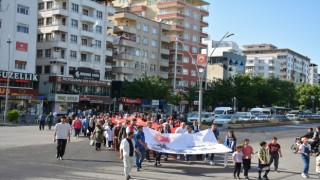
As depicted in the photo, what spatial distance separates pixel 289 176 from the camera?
17.1 meters

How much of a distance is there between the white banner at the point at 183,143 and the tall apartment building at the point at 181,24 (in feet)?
232

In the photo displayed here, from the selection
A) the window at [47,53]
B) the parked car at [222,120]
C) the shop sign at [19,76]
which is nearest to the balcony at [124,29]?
the window at [47,53]

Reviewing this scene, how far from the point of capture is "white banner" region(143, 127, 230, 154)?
728 inches

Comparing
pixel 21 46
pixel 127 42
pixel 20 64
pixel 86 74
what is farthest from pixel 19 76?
pixel 127 42

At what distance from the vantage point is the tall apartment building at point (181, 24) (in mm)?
91188

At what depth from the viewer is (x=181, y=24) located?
305 feet

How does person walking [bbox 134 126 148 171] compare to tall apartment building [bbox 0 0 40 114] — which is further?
tall apartment building [bbox 0 0 40 114]

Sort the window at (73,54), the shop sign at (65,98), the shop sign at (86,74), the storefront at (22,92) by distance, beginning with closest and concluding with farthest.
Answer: the storefront at (22,92)
the shop sign at (65,98)
the shop sign at (86,74)
the window at (73,54)

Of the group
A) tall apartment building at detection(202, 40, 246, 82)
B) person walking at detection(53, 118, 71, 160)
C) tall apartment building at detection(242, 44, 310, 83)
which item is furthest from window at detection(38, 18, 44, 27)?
tall apartment building at detection(242, 44, 310, 83)

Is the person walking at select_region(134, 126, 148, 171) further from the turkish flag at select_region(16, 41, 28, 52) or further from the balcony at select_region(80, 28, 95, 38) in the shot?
the balcony at select_region(80, 28, 95, 38)

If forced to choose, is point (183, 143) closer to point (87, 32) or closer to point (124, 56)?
point (87, 32)

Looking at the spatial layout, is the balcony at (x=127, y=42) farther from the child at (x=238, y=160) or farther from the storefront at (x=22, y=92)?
the child at (x=238, y=160)

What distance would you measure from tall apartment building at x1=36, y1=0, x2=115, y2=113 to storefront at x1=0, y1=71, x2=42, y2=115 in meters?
3.01

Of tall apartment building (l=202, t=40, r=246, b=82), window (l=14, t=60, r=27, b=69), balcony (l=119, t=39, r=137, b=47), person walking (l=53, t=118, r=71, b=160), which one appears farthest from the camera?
tall apartment building (l=202, t=40, r=246, b=82)
